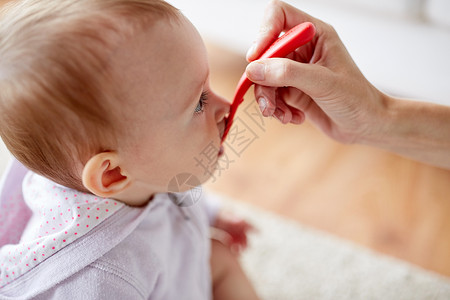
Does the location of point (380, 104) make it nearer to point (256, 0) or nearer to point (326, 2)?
point (326, 2)

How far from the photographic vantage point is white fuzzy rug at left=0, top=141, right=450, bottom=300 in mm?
1095

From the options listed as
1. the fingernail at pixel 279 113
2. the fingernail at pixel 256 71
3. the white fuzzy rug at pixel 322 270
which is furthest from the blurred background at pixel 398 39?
the fingernail at pixel 256 71

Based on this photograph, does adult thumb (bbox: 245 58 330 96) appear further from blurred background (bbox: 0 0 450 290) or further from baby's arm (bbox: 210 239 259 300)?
blurred background (bbox: 0 0 450 290)

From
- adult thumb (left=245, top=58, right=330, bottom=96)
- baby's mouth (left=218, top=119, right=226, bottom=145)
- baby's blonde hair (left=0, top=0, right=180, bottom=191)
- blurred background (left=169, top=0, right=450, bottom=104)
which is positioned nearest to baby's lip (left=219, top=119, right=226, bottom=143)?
baby's mouth (left=218, top=119, right=226, bottom=145)

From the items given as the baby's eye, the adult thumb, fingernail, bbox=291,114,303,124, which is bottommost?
fingernail, bbox=291,114,303,124

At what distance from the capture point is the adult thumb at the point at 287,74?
65 cm

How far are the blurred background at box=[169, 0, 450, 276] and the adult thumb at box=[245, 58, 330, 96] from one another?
0.57 m

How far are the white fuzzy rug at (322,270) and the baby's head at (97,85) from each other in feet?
1.74

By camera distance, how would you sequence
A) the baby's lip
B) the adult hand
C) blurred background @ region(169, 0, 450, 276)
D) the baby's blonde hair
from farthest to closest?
blurred background @ region(169, 0, 450, 276) < the baby's lip < the adult hand < the baby's blonde hair

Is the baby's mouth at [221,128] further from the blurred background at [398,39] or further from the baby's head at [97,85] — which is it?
the blurred background at [398,39]

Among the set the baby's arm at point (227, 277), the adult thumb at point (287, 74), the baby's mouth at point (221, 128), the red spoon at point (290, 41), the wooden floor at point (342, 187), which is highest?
the red spoon at point (290, 41)

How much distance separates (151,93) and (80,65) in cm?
10

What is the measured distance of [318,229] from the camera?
48.6 inches

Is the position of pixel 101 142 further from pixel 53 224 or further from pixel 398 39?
pixel 398 39
